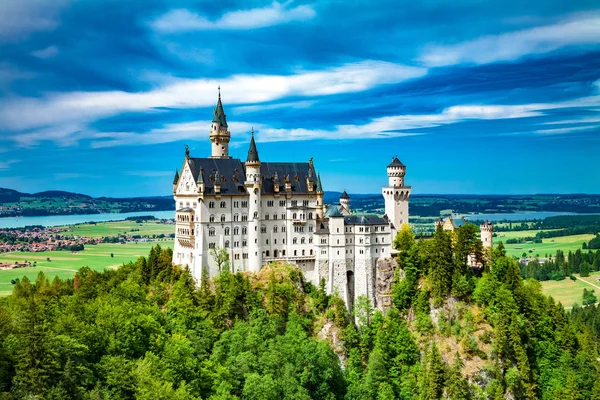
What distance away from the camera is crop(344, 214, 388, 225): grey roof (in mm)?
87938

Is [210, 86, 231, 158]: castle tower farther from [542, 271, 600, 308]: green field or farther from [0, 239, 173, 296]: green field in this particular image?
[542, 271, 600, 308]: green field

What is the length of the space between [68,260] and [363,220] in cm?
9598

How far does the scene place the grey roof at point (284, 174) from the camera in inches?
3553

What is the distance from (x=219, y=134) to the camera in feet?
304

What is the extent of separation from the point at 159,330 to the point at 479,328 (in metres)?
40.4

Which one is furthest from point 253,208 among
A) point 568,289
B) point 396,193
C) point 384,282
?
point 568,289

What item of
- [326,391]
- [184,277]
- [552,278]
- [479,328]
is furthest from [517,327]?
[552,278]

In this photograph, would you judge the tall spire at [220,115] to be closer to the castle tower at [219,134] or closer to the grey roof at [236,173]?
the castle tower at [219,134]

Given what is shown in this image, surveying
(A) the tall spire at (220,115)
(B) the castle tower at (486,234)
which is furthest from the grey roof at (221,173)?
(B) the castle tower at (486,234)

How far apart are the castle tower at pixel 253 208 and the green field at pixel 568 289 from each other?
9473cm

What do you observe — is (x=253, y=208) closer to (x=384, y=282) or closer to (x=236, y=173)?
(x=236, y=173)

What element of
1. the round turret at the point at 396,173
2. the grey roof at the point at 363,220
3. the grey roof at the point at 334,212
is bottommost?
the grey roof at the point at 363,220

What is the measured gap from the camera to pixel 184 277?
8256 centimetres

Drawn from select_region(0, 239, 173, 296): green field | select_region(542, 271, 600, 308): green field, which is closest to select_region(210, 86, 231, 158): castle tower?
select_region(0, 239, 173, 296): green field
